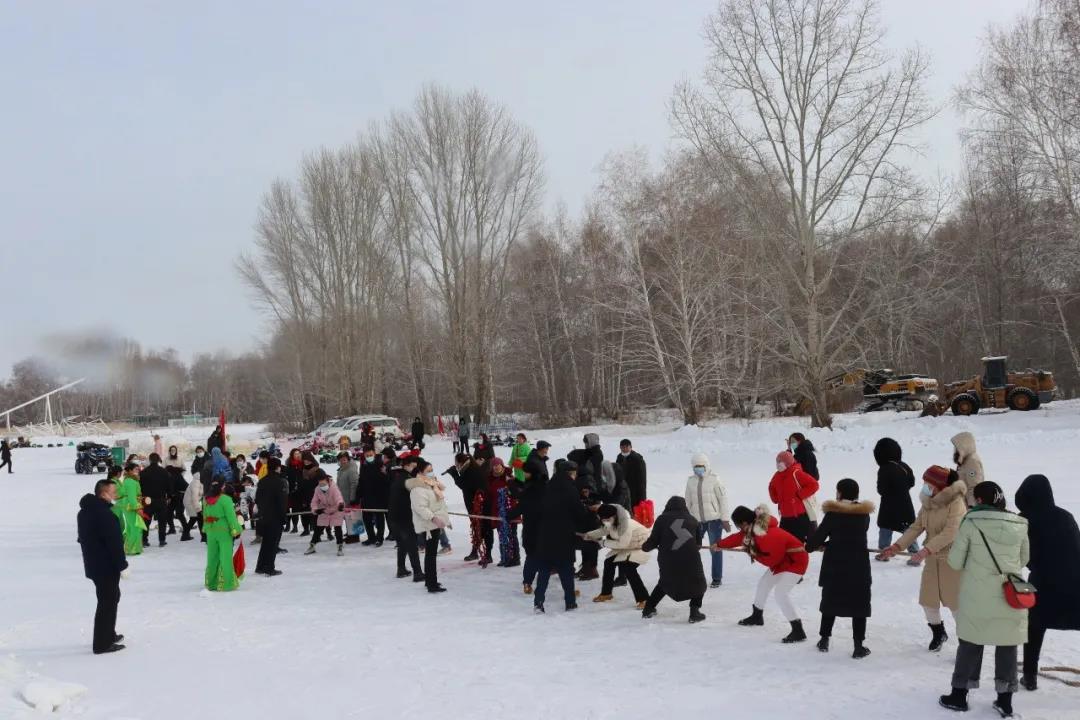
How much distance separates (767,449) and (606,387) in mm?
29329

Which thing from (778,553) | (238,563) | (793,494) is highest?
(793,494)

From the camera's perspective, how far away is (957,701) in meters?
5.30

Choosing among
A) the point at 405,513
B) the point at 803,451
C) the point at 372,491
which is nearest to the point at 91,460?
the point at 372,491

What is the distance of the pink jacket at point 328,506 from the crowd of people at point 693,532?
21 millimetres

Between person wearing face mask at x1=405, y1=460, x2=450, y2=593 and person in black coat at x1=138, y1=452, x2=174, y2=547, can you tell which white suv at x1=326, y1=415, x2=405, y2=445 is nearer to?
person in black coat at x1=138, y1=452, x2=174, y2=547

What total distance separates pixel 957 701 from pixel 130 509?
493 inches

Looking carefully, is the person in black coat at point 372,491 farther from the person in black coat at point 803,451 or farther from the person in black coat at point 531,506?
the person in black coat at point 803,451

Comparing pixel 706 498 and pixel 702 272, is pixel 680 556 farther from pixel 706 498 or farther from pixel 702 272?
pixel 702 272

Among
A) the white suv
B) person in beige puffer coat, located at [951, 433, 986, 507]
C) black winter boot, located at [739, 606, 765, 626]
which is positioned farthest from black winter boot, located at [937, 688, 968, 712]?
the white suv

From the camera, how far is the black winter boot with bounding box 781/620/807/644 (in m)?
7.00

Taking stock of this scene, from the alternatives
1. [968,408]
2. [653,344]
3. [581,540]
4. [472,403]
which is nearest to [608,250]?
[653,344]

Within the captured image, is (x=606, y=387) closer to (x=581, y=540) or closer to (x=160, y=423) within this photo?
(x=581, y=540)

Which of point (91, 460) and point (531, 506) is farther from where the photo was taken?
point (91, 460)

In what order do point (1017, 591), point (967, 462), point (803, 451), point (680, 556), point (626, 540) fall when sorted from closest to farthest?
point (1017, 591), point (680, 556), point (967, 462), point (626, 540), point (803, 451)
